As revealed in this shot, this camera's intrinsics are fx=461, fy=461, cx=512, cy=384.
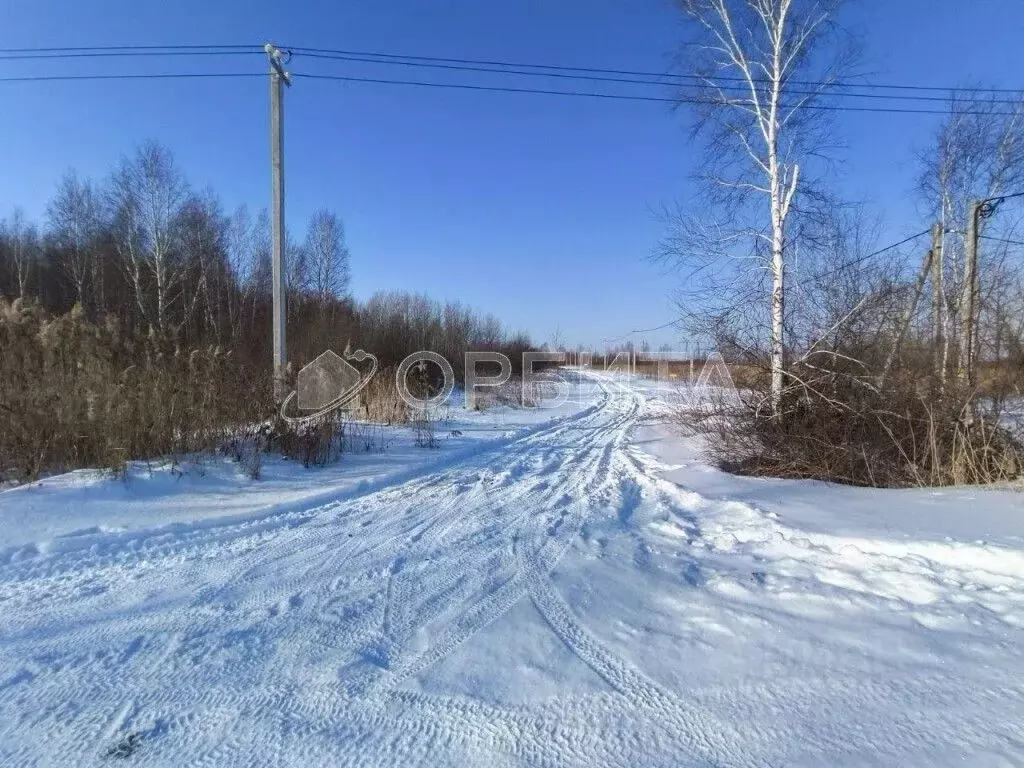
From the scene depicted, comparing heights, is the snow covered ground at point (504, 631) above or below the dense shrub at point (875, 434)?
below

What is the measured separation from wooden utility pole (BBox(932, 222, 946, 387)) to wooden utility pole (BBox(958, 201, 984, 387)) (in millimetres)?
266

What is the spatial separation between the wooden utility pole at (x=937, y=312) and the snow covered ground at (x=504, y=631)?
9.94 ft

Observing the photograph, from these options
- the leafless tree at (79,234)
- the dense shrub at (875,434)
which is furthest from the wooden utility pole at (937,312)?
the leafless tree at (79,234)

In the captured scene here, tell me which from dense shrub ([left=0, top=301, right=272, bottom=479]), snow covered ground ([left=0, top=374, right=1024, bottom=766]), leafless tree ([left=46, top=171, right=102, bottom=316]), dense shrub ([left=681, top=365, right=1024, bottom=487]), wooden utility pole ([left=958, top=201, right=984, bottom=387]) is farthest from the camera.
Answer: leafless tree ([left=46, top=171, right=102, bottom=316])

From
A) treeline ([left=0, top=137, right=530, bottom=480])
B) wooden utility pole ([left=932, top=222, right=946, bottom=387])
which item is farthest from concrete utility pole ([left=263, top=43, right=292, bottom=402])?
wooden utility pole ([left=932, top=222, right=946, bottom=387])

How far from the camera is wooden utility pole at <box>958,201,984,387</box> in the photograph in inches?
272

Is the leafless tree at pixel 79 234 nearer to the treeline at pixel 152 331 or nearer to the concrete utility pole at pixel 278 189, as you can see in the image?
the treeline at pixel 152 331

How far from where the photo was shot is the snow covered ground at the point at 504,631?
1.84m

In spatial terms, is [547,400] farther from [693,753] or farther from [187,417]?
[693,753]

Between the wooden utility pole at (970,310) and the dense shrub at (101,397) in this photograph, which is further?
the wooden utility pole at (970,310)

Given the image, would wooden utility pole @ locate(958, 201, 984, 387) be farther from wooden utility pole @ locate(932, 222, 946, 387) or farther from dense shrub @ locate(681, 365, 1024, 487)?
dense shrub @ locate(681, 365, 1024, 487)

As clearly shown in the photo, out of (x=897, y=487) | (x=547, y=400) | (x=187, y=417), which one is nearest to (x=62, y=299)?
(x=547, y=400)

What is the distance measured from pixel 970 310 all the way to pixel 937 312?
148cm

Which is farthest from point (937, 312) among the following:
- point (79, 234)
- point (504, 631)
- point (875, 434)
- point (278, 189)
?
point (79, 234)
